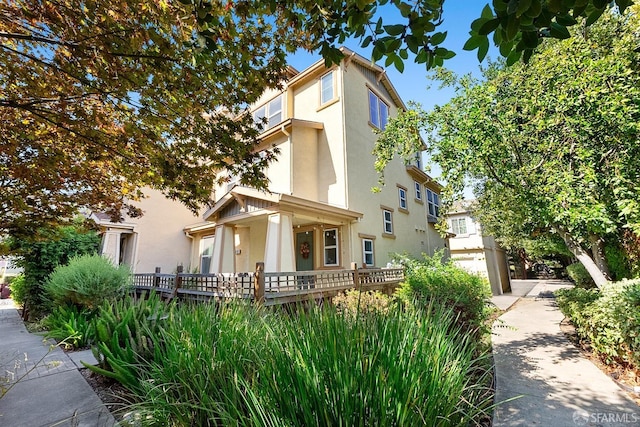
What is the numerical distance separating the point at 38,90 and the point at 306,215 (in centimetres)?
739

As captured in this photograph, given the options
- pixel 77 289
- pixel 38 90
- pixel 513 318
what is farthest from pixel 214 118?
pixel 513 318

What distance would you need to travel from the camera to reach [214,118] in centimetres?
450

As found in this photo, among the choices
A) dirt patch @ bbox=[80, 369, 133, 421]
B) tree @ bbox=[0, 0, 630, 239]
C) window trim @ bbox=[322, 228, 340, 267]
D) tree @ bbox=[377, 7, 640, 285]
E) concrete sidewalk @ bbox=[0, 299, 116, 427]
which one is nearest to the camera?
tree @ bbox=[0, 0, 630, 239]

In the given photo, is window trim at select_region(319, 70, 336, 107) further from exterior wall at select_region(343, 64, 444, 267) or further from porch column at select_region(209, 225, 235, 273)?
porch column at select_region(209, 225, 235, 273)

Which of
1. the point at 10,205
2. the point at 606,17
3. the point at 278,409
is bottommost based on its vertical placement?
the point at 278,409

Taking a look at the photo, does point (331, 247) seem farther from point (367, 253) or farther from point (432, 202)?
point (432, 202)

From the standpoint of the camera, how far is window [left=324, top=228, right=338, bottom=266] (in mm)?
11867

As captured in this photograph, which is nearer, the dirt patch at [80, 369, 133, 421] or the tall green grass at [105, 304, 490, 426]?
the tall green grass at [105, 304, 490, 426]

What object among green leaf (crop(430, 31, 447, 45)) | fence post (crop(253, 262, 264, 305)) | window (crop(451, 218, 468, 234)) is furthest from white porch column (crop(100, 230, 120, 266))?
window (crop(451, 218, 468, 234))

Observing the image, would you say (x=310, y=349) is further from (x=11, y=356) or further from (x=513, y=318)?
(x=513, y=318)

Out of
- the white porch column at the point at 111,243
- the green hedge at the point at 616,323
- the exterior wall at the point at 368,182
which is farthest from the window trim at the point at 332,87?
the white porch column at the point at 111,243

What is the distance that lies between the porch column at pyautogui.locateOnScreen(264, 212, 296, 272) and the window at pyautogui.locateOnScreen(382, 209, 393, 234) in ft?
20.2

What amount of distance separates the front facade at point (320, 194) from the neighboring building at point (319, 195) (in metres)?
0.04

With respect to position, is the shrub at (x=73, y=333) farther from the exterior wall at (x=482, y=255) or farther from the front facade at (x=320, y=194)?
the exterior wall at (x=482, y=255)
